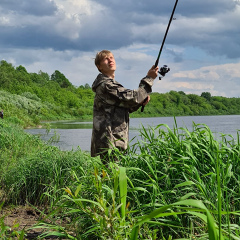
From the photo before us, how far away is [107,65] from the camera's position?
496 centimetres

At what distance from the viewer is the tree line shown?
5772 cm

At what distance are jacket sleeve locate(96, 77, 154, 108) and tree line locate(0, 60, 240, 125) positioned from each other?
33792 mm

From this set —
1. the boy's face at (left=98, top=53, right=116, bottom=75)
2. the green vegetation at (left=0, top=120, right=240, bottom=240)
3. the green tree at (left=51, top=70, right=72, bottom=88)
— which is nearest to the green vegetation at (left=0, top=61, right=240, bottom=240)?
the green vegetation at (left=0, top=120, right=240, bottom=240)

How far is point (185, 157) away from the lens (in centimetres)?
336

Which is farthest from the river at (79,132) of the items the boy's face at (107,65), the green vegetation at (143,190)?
the boy's face at (107,65)

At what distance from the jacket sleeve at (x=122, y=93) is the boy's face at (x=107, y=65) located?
0.61 ft

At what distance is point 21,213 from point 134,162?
1610 mm

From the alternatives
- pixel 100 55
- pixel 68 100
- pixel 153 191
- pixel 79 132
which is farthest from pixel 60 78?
pixel 153 191

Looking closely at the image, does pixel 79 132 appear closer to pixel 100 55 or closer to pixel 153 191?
pixel 100 55

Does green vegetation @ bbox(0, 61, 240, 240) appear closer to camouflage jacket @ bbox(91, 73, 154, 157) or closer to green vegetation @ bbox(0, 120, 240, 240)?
green vegetation @ bbox(0, 120, 240, 240)

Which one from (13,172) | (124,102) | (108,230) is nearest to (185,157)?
(108,230)

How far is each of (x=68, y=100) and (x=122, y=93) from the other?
66357mm

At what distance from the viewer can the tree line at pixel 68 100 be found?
189 ft

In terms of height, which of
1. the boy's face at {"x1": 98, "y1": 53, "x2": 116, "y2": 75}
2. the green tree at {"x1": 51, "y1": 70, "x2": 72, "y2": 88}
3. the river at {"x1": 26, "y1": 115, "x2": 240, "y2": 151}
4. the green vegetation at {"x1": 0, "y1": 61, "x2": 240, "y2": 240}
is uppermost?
the green tree at {"x1": 51, "y1": 70, "x2": 72, "y2": 88}
